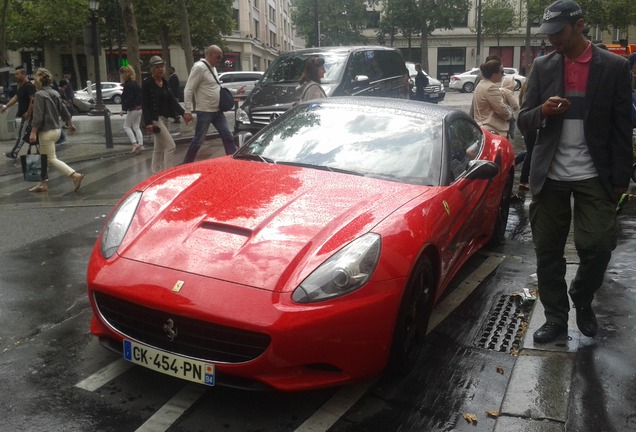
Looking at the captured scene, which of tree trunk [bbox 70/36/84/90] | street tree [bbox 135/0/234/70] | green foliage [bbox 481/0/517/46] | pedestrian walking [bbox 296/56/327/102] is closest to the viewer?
pedestrian walking [bbox 296/56/327/102]

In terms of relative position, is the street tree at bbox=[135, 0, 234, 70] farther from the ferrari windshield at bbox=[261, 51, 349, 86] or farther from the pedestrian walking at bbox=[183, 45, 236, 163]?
the pedestrian walking at bbox=[183, 45, 236, 163]

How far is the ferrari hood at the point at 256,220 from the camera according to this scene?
10.6 ft

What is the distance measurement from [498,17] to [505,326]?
57394 millimetres

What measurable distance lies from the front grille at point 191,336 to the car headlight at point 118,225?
0.37 meters

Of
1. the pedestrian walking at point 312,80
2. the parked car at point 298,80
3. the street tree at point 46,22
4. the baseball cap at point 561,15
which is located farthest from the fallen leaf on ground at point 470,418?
the street tree at point 46,22

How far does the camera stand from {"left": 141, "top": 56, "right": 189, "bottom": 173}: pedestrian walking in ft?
31.4

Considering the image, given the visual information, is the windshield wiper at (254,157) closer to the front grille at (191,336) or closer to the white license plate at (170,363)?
the front grille at (191,336)

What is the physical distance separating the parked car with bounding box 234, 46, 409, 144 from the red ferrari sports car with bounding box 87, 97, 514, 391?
7.45 m

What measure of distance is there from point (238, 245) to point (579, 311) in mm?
2226

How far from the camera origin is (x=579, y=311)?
4121mm

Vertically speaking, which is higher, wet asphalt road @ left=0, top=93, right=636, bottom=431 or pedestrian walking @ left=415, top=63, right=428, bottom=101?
pedestrian walking @ left=415, top=63, right=428, bottom=101

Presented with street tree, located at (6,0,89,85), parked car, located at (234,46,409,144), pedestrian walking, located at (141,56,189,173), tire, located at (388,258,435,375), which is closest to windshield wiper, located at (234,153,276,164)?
tire, located at (388,258,435,375)

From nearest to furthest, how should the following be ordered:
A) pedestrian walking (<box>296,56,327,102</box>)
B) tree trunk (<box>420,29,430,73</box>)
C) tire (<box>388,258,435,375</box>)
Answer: tire (<box>388,258,435,375</box>) → pedestrian walking (<box>296,56,327,102</box>) → tree trunk (<box>420,29,430,73</box>)

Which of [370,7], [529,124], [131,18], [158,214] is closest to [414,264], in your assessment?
[529,124]
